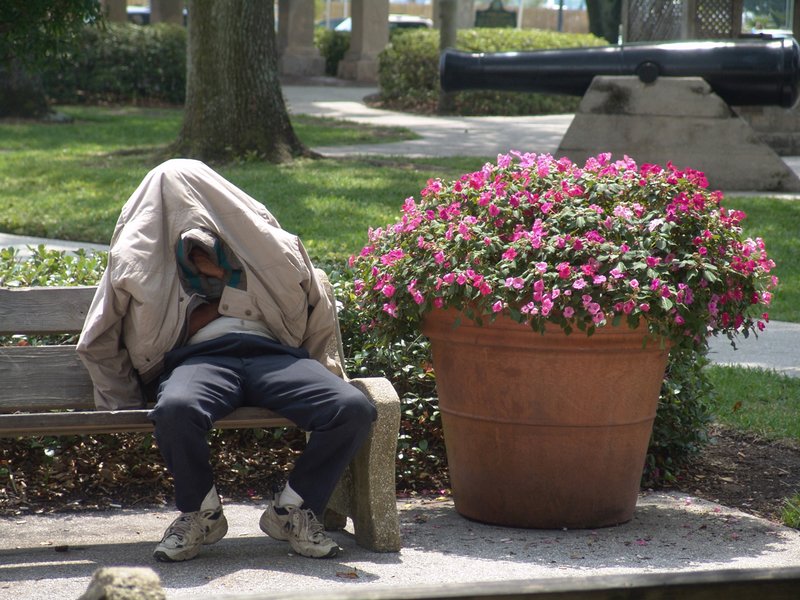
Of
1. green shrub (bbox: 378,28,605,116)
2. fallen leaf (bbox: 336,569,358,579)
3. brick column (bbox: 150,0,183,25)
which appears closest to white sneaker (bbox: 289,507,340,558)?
fallen leaf (bbox: 336,569,358,579)

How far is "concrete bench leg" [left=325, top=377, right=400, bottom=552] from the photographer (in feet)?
12.9

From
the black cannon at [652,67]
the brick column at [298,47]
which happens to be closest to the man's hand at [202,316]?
the black cannon at [652,67]

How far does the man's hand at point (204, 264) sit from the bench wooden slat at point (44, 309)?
0.42 m

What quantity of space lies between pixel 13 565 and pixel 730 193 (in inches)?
390

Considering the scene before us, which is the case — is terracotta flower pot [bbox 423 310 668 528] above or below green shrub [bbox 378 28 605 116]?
below

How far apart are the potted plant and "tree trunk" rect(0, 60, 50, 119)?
52.3ft

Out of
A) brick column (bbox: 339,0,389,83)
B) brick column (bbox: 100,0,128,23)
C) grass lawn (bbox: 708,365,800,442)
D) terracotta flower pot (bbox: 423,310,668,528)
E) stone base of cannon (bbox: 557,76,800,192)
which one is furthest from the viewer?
brick column (bbox: 339,0,389,83)

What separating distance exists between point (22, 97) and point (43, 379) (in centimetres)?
1604

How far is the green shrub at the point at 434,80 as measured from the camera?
76.8 feet

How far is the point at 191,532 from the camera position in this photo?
3.77 meters

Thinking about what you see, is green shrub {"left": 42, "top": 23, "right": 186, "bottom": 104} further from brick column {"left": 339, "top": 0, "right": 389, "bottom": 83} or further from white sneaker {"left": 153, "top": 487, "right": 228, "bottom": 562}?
white sneaker {"left": 153, "top": 487, "right": 228, "bottom": 562}

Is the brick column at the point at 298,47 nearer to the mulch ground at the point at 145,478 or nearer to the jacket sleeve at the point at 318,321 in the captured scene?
the mulch ground at the point at 145,478

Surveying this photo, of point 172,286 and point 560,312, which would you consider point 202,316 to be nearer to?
point 172,286

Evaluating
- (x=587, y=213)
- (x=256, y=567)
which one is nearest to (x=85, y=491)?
(x=256, y=567)
